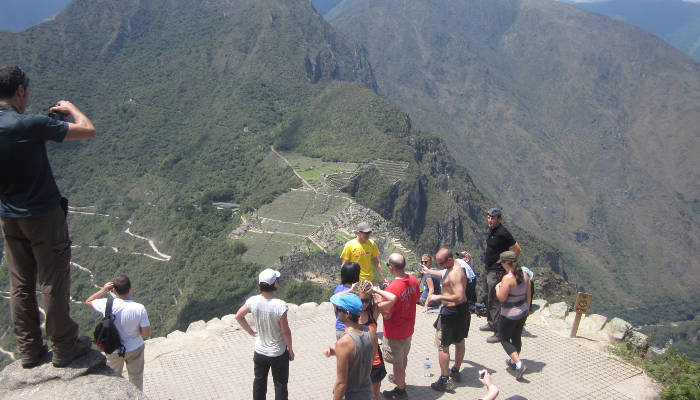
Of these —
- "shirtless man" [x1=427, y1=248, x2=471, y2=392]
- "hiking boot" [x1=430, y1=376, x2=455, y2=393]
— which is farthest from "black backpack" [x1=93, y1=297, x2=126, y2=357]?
"hiking boot" [x1=430, y1=376, x2=455, y2=393]

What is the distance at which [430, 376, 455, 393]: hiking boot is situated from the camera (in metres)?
7.22

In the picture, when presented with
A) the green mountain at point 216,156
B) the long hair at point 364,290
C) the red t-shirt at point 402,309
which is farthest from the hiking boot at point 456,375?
the green mountain at point 216,156

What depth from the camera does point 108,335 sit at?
19.0ft

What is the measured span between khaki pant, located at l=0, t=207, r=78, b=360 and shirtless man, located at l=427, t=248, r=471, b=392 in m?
4.48

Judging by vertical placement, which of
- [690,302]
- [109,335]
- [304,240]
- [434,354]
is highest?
[109,335]

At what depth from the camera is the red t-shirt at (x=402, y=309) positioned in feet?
20.6

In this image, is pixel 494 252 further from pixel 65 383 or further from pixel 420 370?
pixel 65 383

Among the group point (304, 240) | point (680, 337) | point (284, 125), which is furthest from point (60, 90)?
point (680, 337)

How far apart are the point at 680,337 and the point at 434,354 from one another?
10011 cm

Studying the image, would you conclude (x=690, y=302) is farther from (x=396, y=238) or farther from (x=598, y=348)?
(x=598, y=348)

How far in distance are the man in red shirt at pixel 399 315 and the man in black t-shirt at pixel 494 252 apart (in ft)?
6.88

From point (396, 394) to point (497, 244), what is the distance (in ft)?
9.26

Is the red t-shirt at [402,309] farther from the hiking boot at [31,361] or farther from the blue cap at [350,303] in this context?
the hiking boot at [31,361]

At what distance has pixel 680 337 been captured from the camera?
8775 cm
